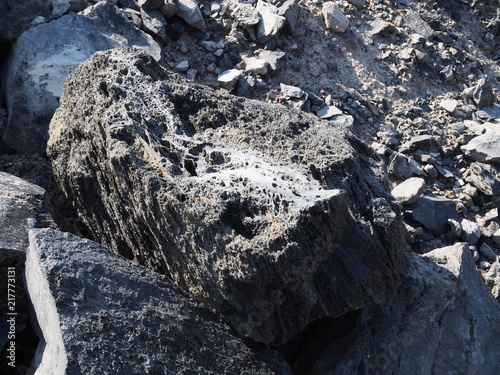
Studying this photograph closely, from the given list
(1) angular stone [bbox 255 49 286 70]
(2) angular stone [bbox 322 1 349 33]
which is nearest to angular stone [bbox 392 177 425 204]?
(1) angular stone [bbox 255 49 286 70]

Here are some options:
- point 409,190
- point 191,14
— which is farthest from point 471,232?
point 191,14

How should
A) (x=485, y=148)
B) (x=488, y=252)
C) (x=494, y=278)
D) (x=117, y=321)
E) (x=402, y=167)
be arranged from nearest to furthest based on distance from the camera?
(x=117, y=321) → (x=494, y=278) → (x=488, y=252) → (x=402, y=167) → (x=485, y=148)

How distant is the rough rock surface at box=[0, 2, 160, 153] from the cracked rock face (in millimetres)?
884

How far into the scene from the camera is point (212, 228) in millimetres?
2207

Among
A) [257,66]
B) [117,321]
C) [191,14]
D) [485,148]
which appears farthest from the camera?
[191,14]

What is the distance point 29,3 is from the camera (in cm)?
421

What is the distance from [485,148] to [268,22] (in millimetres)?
1978

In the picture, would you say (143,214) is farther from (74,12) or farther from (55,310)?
(74,12)

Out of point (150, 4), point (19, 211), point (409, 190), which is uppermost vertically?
point (150, 4)

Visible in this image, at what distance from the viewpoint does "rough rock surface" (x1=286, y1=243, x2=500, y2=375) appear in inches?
106

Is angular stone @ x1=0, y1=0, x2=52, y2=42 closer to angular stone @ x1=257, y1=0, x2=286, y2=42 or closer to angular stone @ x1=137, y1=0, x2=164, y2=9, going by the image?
angular stone @ x1=137, y1=0, x2=164, y2=9

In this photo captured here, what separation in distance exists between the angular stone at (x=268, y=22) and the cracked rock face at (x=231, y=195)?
6.12ft

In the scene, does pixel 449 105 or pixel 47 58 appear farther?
pixel 449 105

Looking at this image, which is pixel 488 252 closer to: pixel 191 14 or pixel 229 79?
pixel 229 79
